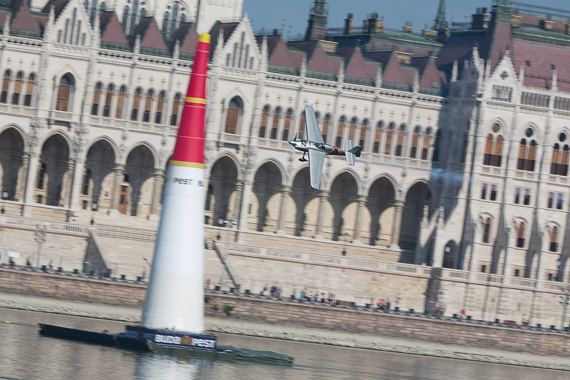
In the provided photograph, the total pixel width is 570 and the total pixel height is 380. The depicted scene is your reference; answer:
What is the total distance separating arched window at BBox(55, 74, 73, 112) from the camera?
8700 centimetres

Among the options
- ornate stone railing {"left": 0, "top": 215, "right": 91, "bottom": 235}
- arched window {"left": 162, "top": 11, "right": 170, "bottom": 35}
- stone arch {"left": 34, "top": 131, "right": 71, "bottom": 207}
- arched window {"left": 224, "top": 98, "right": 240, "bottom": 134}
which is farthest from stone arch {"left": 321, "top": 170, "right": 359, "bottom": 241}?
ornate stone railing {"left": 0, "top": 215, "right": 91, "bottom": 235}

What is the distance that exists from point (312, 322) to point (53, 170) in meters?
27.1

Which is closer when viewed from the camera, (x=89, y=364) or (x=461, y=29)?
(x=89, y=364)

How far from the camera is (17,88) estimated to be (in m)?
86.3

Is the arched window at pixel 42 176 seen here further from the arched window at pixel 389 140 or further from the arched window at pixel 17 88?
the arched window at pixel 389 140

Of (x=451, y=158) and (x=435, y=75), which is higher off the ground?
(x=435, y=75)

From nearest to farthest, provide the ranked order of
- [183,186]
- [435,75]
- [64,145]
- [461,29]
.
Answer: [183,186]
[64,145]
[435,75]
[461,29]

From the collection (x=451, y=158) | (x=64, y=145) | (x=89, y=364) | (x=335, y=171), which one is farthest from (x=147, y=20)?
(x=89, y=364)

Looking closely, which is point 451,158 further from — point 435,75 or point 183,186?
point 183,186

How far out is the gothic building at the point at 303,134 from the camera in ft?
285

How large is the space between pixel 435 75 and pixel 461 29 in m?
10.6

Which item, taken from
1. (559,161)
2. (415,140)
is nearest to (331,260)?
(415,140)

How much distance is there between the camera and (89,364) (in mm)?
49625

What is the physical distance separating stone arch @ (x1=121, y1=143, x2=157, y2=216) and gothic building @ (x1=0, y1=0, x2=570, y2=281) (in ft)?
0.33
